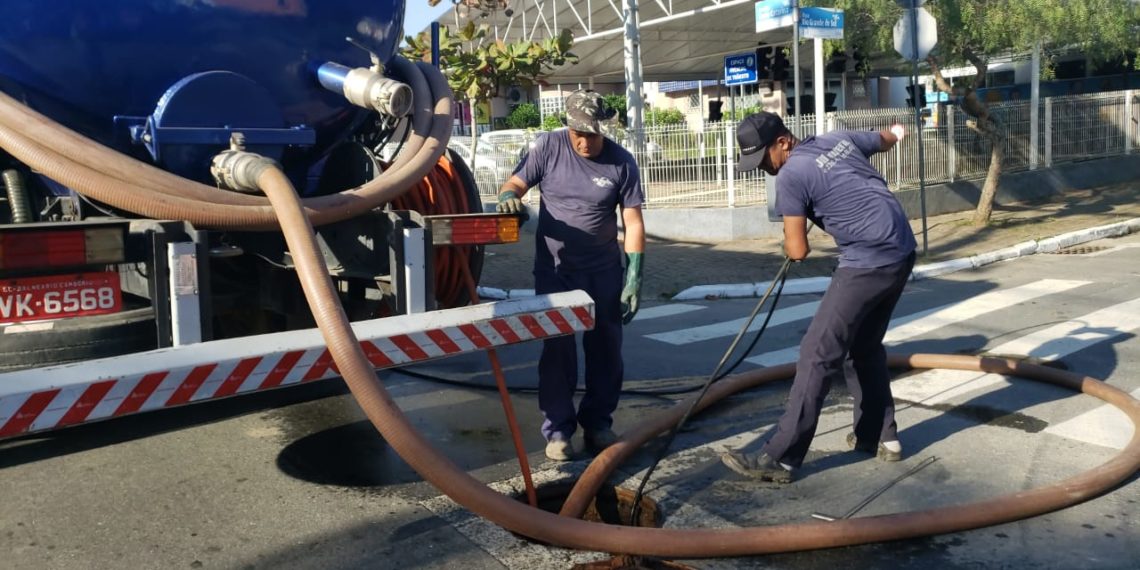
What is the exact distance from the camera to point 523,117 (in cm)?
3509

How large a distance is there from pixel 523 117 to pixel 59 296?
3178 cm

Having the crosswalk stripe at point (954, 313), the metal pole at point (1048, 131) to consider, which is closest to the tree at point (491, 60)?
the crosswalk stripe at point (954, 313)

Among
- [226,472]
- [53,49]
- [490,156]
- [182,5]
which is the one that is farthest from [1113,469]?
[490,156]

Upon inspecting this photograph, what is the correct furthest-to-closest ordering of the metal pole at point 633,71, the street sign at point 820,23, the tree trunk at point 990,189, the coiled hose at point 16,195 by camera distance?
the metal pole at point 633,71, the tree trunk at point 990,189, the street sign at point 820,23, the coiled hose at point 16,195

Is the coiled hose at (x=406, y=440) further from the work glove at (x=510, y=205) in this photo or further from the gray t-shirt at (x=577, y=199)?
the gray t-shirt at (x=577, y=199)

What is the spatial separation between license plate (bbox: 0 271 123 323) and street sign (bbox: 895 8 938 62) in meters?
9.29

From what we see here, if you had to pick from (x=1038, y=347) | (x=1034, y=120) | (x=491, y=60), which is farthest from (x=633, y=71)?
(x=1038, y=347)

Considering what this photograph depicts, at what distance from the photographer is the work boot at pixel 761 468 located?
14.5 ft

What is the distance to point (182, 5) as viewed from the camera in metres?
4.32

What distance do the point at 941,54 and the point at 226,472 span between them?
39.9 feet

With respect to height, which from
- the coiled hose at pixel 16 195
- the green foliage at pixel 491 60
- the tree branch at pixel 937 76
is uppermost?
the green foliage at pixel 491 60

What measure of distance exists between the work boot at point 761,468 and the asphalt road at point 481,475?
0.07 m

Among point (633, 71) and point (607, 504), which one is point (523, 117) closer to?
point (633, 71)

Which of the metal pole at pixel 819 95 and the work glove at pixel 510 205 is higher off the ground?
the metal pole at pixel 819 95
